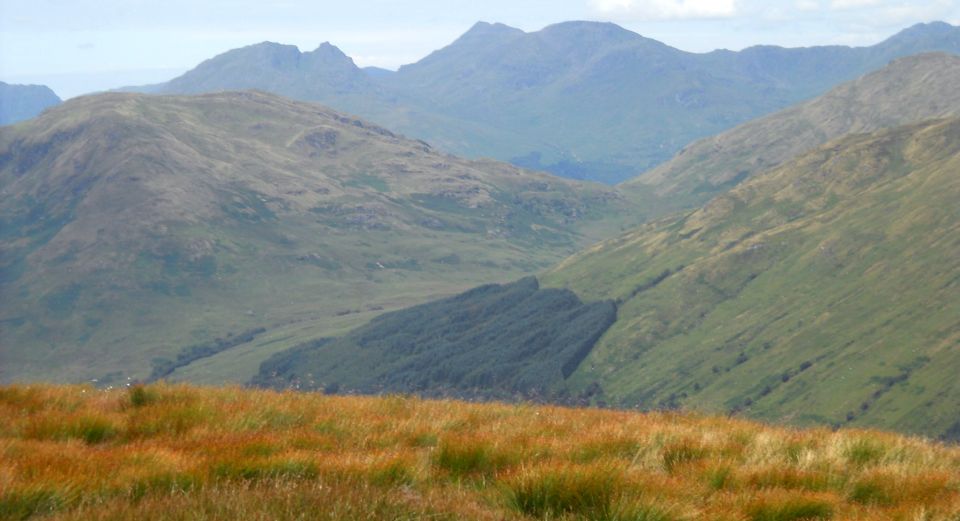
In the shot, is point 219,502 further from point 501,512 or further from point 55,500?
point 501,512

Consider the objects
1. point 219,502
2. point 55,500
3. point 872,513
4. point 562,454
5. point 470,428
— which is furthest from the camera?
point 470,428

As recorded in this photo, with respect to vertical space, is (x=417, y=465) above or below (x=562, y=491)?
below

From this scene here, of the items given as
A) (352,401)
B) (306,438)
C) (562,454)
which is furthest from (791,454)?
(352,401)

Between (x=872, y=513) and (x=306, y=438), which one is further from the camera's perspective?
(x=306, y=438)

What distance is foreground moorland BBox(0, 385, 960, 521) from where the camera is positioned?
836cm

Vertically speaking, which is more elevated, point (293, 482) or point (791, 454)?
point (293, 482)

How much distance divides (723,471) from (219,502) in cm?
632

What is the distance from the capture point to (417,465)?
1037 centimetres

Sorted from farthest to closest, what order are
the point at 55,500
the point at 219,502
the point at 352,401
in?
1. the point at 352,401
2. the point at 55,500
3. the point at 219,502

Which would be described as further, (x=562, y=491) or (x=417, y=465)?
(x=417, y=465)

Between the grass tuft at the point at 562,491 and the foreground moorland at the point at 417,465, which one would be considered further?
the grass tuft at the point at 562,491

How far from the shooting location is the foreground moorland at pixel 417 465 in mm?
8359

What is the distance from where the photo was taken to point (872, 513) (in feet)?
31.2

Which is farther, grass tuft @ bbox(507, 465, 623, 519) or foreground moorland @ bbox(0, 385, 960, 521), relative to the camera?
grass tuft @ bbox(507, 465, 623, 519)
